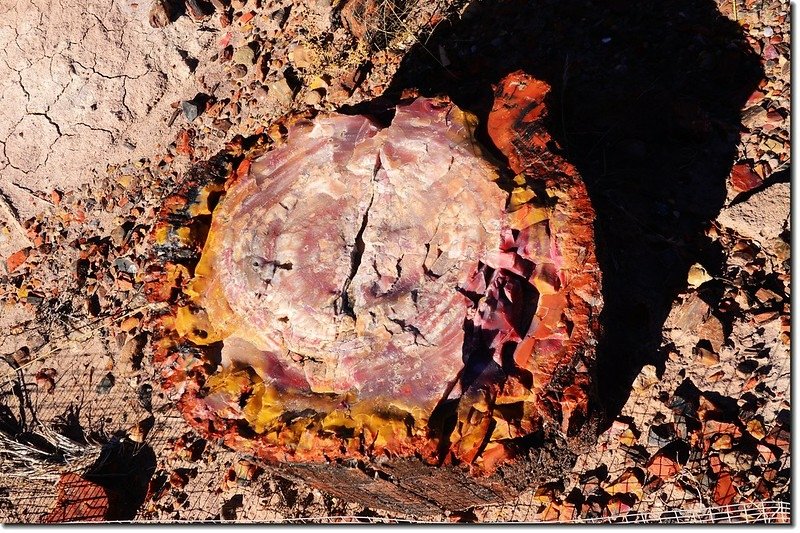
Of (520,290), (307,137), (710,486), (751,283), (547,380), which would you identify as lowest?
(710,486)

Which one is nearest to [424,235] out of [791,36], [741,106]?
[741,106]

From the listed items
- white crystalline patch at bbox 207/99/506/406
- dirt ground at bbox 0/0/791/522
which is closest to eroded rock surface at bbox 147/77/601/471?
white crystalline patch at bbox 207/99/506/406

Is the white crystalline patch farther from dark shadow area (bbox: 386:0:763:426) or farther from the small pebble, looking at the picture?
the small pebble

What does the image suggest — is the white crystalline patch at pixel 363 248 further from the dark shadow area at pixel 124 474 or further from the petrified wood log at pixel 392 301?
the dark shadow area at pixel 124 474

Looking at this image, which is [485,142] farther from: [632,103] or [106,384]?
[106,384]

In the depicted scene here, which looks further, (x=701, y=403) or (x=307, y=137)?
(x=701, y=403)

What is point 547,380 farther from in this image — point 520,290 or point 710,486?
point 710,486

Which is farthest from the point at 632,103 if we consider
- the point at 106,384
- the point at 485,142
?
the point at 106,384
